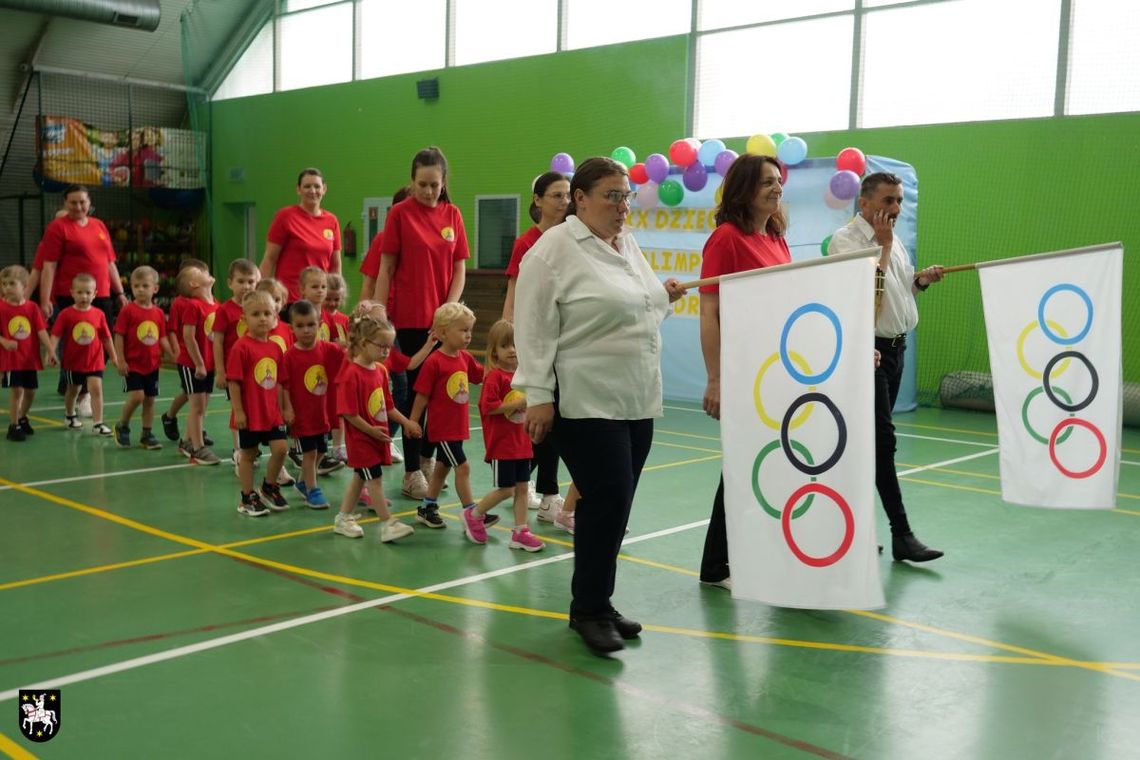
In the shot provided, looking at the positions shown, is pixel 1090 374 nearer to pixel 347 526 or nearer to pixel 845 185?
pixel 347 526

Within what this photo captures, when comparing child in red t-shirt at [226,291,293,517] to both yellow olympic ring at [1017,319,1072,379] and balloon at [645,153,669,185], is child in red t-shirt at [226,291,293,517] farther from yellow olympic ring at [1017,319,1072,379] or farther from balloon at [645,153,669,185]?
balloon at [645,153,669,185]

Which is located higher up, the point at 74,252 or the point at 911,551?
the point at 74,252

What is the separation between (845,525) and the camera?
10.5ft

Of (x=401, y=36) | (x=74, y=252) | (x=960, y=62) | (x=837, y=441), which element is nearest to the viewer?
(x=837, y=441)

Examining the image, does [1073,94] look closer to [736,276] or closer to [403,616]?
[736,276]

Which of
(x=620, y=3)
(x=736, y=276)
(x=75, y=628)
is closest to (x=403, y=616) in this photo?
(x=75, y=628)

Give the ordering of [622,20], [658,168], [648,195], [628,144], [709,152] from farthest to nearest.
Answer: [622,20], [628,144], [648,195], [658,168], [709,152]

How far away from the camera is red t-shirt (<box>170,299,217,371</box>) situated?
670 centimetres

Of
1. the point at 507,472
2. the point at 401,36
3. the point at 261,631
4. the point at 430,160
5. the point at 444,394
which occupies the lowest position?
the point at 261,631

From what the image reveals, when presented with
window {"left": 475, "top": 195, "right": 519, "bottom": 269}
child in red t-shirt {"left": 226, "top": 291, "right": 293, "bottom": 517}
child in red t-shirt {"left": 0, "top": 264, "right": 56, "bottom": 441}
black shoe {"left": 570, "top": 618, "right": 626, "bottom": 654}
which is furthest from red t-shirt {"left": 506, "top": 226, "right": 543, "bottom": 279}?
window {"left": 475, "top": 195, "right": 519, "bottom": 269}

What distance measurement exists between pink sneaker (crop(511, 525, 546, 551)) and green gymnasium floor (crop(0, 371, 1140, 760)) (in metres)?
0.05

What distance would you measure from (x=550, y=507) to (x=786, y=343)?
225cm

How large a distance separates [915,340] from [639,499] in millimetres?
5593

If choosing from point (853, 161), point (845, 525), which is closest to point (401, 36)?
point (853, 161)
